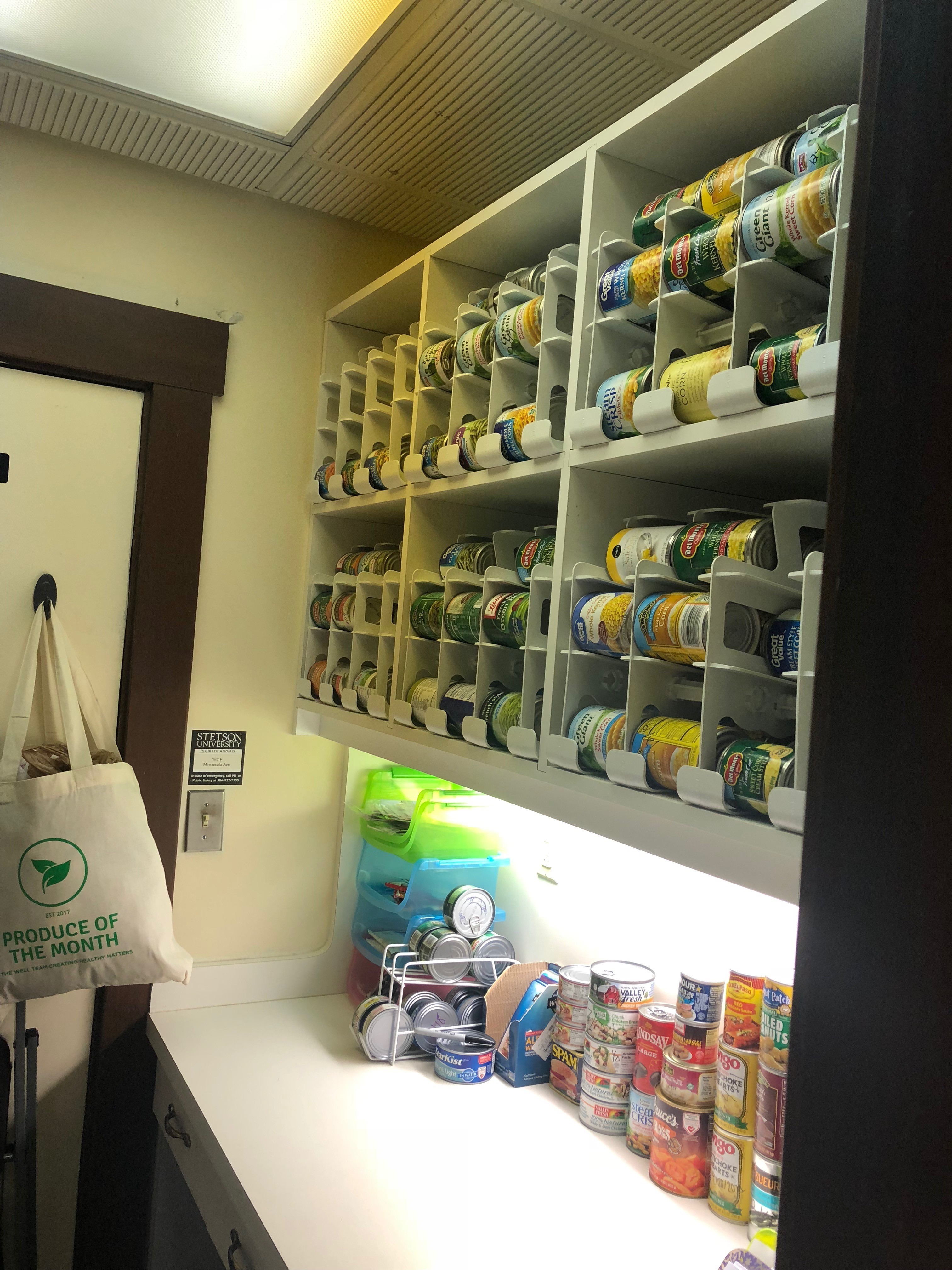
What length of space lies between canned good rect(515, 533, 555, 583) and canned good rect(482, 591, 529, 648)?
3cm

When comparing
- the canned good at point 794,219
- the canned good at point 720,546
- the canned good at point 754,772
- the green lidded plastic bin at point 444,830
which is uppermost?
the canned good at point 794,219

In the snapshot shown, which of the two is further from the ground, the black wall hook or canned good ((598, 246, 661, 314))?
canned good ((598, 246, 661, 314))

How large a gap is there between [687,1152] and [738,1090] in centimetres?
15

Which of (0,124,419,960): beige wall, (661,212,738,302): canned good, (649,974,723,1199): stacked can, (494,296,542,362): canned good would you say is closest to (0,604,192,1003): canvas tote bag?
(0,124,419,960): beige wall

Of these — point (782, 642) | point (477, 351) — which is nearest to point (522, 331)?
point (477, 351)

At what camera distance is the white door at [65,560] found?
1874 millimetres

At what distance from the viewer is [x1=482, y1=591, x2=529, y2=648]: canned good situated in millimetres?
1351

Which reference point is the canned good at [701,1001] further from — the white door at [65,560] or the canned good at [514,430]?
the white door at [65,560]

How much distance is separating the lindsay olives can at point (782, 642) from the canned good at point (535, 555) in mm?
427

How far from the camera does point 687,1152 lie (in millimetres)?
1321

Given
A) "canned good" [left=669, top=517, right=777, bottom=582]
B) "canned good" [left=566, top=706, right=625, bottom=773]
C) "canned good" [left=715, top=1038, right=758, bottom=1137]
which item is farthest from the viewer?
"canned good" [left=715, top=1038, right=758, bottom=1137]

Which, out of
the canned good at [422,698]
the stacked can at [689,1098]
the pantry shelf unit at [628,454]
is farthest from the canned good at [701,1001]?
the canned good at [422,698]

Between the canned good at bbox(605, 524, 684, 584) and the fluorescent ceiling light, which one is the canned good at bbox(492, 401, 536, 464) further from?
the fluorescent ceiling light

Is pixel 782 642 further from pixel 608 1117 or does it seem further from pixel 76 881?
pixel 76 881
